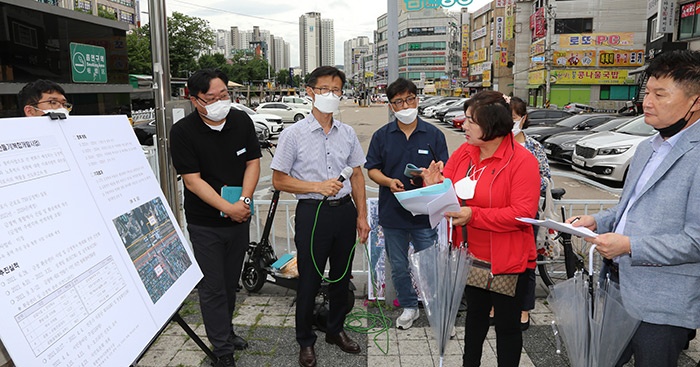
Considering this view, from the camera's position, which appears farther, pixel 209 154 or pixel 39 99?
pixel 39 99

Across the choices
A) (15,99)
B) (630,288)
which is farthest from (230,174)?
(15,99)

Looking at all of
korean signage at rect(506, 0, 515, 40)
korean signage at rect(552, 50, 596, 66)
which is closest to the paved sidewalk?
korean signage at rect(552, 50, 596, 66)

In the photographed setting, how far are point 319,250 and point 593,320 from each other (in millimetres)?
1705

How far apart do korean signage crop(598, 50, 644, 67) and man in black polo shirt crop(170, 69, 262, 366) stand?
135 ft

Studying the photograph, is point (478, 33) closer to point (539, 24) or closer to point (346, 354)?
point (539, 24)

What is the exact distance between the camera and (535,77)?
43500 mm

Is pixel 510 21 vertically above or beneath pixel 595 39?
above

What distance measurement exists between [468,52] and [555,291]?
7242 cm

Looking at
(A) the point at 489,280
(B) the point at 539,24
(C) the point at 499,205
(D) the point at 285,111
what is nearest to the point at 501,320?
(A) the point at 489,280

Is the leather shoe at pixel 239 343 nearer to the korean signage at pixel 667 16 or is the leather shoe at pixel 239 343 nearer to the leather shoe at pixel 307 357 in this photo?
the leather shoe at pixel 307 357

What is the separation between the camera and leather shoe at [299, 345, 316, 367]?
3.34 metres

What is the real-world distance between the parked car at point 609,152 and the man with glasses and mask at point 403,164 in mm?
7401

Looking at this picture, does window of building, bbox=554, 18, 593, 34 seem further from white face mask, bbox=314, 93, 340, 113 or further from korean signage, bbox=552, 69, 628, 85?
white face mask, bbox=314, 93, 340, 113

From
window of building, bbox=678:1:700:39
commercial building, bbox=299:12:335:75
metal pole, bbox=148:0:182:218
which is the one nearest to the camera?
metal pole, bbox=148:0:182:218
